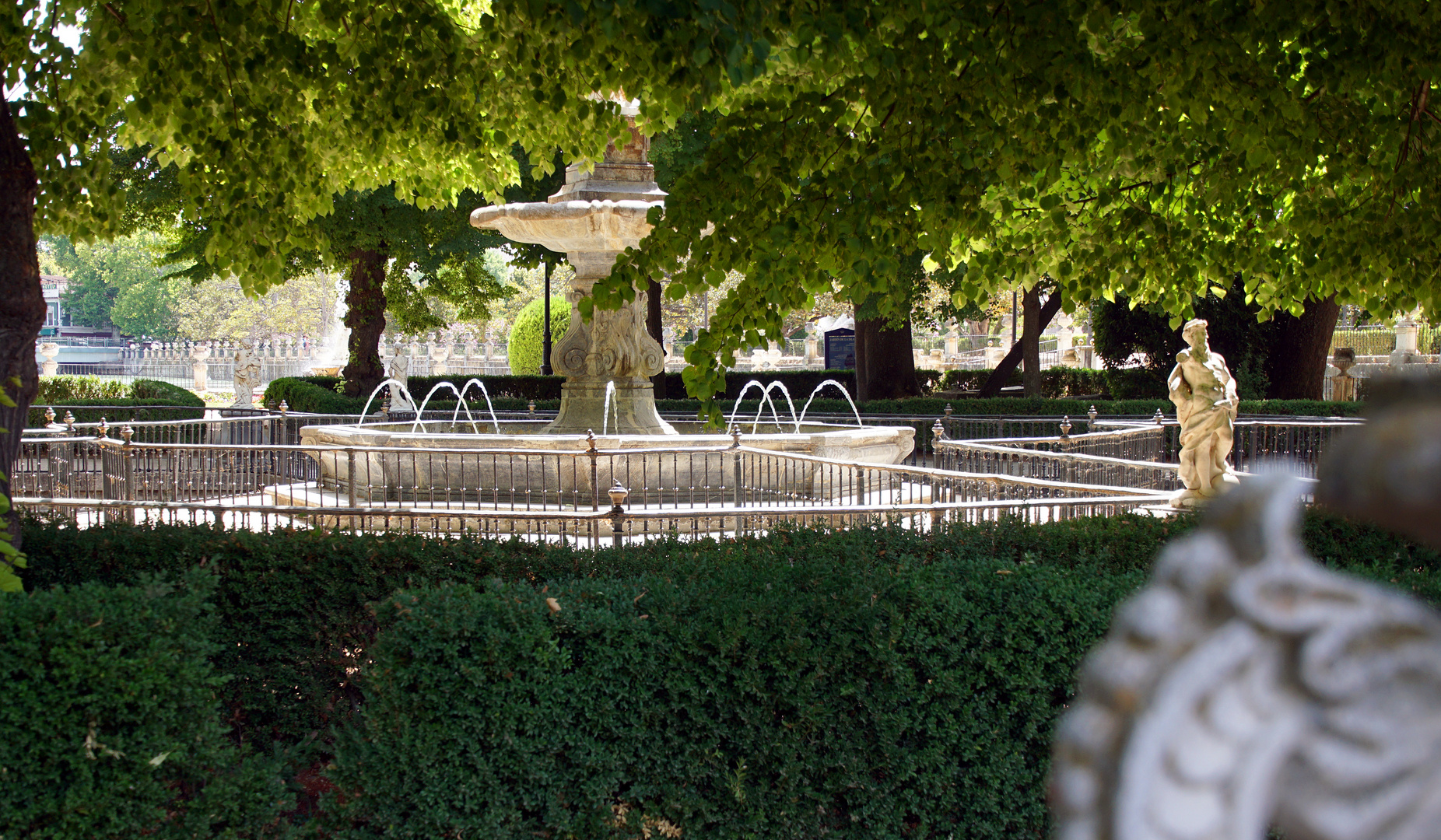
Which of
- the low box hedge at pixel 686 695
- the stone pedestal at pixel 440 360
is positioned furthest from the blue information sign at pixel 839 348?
the low box hedge at pixel 686 695

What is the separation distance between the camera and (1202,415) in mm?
10875

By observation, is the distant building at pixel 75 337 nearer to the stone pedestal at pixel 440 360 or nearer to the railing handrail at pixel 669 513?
the stone pedestal at pixel 440 360

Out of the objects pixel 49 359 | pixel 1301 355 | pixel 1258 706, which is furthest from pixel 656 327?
pixel 49 359

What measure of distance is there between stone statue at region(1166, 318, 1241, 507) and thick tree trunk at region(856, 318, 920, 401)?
1834 centimetres

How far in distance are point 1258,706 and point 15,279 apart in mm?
6741

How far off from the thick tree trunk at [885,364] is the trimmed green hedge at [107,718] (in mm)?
25726

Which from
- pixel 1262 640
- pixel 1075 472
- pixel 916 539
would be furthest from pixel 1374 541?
pixel 1262 640

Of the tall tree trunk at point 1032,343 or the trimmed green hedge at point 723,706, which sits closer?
the trimmed green hedge at point 723,706

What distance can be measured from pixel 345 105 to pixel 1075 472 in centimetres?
870

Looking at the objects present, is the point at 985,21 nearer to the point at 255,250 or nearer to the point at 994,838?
the point at 994,838

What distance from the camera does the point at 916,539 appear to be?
634 cm

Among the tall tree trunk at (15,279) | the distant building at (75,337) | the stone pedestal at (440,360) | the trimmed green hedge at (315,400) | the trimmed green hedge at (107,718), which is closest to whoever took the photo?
the trimmed green hedge at (107,718)

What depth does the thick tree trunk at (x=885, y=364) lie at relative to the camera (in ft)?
97.5

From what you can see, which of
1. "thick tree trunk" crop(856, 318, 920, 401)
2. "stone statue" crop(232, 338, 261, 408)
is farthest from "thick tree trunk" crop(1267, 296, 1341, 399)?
"stone statue" crop(232, 338, 261, 408)
